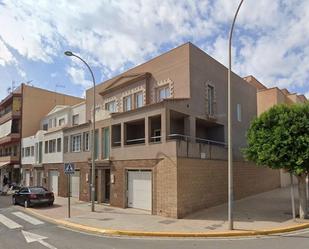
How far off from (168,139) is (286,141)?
5781 millimetres

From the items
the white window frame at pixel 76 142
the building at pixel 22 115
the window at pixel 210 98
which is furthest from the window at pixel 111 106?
the building at pixel 22 115

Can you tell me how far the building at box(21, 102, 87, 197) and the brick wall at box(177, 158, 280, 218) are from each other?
38.7 ft

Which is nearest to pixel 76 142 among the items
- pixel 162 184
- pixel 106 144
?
pixel 106 144

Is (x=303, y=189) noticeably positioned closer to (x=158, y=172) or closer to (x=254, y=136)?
(x=254, y=136)

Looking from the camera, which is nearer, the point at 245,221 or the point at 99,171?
the point at 245,221

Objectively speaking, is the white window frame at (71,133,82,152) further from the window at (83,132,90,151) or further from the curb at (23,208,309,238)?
the curb at (23,208,309,238)

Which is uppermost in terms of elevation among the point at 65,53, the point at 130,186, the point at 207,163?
the point at 65,53

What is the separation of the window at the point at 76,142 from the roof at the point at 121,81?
4110mm

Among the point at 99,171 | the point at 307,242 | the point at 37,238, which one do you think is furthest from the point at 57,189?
the point at 307,242

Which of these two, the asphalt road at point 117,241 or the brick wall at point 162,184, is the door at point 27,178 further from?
the asphalt road at point 117,241

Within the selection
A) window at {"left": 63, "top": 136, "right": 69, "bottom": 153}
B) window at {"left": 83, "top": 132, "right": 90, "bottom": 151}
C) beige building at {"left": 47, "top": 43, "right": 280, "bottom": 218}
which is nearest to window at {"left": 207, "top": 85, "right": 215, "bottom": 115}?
beige building at {"left": 47, "top": 43, "right": 280, "bottom": 218}

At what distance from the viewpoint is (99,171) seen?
76.3 ft

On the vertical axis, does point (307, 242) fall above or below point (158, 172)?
below

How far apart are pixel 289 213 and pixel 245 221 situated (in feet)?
11.5
